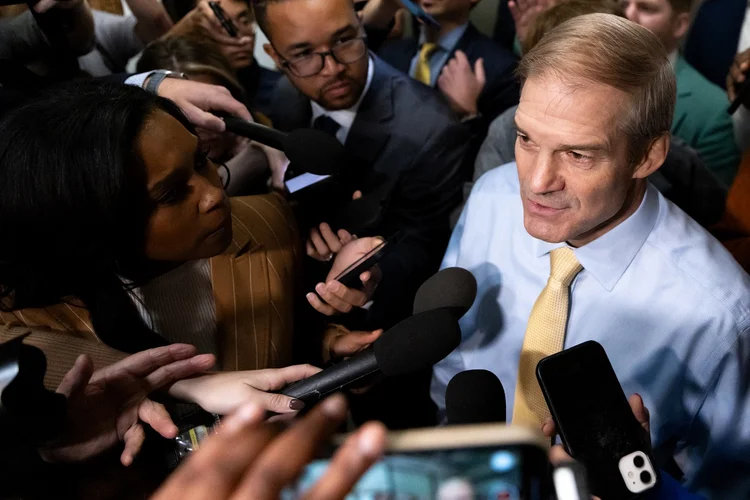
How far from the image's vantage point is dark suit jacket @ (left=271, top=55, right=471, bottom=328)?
164cm

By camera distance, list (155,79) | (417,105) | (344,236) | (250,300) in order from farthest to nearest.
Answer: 1. (417,105)
2. (155,79)
3. (344,236)
4. (250,300)

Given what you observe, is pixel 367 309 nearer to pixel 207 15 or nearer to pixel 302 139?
pixel 302 139

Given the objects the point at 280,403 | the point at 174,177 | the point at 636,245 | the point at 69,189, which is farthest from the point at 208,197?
the point at 636,245

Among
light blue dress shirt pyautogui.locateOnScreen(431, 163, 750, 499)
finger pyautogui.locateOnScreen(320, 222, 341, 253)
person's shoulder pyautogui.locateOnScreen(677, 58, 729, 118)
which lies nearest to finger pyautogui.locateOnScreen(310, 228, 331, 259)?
finger pyautogui.locateOnScreen(320, 222, 341, 253)

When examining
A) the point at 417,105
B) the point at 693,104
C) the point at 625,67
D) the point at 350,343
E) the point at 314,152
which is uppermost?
the point at 625,67

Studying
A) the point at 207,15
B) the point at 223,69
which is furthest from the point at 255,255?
the point at 207,15

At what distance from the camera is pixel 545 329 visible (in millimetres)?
1071

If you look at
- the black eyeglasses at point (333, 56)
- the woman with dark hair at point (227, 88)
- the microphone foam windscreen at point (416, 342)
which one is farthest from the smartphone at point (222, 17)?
the microphone foam windscreen at point (416, 342)

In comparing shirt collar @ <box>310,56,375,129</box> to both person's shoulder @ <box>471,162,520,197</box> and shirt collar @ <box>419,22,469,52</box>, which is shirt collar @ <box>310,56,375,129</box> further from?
shirt collar @ <box>419,22,469,52</box>

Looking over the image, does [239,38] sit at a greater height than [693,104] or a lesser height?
greater

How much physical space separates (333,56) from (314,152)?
1.55 feet

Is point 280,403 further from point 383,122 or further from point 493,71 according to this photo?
point 493,71

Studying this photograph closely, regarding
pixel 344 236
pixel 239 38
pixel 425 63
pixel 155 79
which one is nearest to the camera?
pixel 344 236

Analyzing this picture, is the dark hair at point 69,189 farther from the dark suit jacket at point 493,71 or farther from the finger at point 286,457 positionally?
the dark suit jacket at point 493,71
